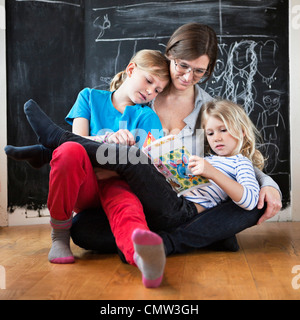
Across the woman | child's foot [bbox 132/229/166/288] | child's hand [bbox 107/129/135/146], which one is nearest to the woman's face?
the woman

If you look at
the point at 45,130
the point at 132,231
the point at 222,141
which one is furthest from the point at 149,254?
the point at 222,141

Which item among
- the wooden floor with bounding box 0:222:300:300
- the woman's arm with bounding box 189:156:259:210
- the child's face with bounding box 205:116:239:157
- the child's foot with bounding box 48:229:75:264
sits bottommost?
the wooden floor with bounding box 0:222:300:300

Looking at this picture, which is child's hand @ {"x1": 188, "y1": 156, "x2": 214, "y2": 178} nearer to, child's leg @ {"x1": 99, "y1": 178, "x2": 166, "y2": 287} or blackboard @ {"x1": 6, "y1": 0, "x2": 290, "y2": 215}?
child's leg @ {"x1": 99, "y1": 178, "x2": 166, "y2": 287}

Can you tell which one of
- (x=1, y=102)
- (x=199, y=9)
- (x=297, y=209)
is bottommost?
(x=297, y=209)

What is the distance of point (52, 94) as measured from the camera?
283 cm

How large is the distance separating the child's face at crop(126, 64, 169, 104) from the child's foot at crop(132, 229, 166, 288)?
3.12ft

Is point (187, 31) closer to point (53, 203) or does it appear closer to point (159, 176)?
point (159, 176)

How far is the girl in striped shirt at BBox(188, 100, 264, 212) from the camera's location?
154 centimetres

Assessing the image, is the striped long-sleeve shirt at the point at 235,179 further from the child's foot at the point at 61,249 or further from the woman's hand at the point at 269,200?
the child's foot at the point at 61,249

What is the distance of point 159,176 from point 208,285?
52cm

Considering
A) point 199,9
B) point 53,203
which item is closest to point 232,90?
point 199,9

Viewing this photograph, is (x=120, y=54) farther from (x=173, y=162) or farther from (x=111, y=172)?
(x=111, y=172)

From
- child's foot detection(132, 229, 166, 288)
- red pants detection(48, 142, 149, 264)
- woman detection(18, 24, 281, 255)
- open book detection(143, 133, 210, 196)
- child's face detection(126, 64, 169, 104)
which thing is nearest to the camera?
child's foot detection(132, 229, 166, 288)

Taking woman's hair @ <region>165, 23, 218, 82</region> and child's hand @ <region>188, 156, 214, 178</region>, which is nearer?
child's hand @ <region>188, 156, 214, 178</region>
